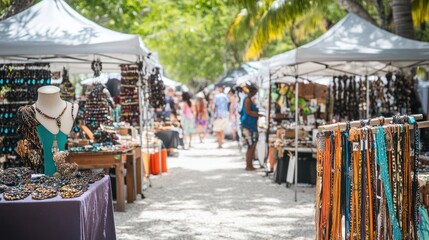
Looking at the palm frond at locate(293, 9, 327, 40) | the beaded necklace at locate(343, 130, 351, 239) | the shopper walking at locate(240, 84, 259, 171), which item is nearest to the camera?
the beaded necklace at locate(343, 130, 351, 239)

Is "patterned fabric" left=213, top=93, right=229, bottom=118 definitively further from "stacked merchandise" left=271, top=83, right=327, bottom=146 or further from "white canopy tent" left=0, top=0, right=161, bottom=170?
"white canopy tent" left=0, top=0, right=161, bottom=170

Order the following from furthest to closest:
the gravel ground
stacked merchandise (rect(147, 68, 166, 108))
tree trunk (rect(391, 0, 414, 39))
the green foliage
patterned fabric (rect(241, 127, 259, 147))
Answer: the green foliage < patterned fabric (rect(241, 127, 259, 147)) < tree trunk (rect(391, 0, 414, 39)) < stacked merchandise (rect(147, 68, 166, 108)) < the gravel ground

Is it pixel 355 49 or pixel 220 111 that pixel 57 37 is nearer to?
pixel 355 49

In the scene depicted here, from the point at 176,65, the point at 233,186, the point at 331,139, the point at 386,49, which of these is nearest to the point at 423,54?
the point at 386,49

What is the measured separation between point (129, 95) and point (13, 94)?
2089 mm

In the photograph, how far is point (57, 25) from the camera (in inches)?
317

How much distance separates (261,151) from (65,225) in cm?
918

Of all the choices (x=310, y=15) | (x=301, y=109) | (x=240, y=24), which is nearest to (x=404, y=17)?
(x=301, y=109)

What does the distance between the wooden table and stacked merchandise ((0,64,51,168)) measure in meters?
1.08

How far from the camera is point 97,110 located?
845 cm

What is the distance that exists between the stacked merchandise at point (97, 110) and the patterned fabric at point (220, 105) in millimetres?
9216

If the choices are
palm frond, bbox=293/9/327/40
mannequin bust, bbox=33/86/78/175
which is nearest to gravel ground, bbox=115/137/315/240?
mannequin bust, bbox=33/86/78/175

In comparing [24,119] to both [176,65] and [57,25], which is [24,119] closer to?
[57,25]

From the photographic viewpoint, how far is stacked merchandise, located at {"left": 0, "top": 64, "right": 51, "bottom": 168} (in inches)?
321
